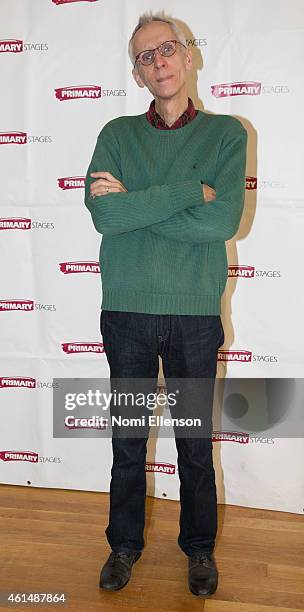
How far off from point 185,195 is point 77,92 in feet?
3.55

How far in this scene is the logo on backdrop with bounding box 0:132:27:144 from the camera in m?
2.70

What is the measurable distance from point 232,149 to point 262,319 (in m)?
0.91

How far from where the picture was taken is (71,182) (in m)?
2.68

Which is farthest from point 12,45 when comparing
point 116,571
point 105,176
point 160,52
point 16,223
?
point 116,571

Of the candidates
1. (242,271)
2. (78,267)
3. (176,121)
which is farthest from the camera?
(78,267)

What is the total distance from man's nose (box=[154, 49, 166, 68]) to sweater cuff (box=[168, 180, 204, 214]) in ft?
1.19

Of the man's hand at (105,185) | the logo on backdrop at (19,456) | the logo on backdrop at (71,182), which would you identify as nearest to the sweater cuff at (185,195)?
the man's hand at (105,185)

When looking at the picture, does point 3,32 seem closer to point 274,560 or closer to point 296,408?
point 296,408

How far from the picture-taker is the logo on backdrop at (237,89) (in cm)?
249

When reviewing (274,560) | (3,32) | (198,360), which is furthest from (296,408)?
(3,32)

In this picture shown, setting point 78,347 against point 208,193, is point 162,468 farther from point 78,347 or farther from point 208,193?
point 208,193

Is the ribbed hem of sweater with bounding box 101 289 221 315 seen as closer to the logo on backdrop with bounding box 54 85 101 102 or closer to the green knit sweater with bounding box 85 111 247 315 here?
the green knit sweater with bounding box 85 111 247 315

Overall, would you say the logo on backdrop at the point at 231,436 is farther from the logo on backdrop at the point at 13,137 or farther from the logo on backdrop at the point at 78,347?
the logo on backdrop at the point at 13,137

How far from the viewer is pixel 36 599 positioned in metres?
1.94
